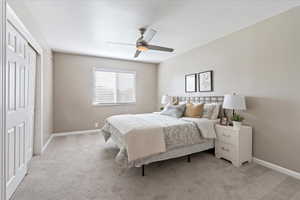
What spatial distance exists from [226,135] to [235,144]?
21 centimetres

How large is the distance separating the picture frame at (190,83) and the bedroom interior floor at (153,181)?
194 cm

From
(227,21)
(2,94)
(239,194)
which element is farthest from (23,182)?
(227,21)

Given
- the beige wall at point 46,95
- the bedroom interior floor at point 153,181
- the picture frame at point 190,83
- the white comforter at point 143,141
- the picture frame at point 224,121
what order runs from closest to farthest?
the bedroom interior floor at point 153,181 → the white comforter at point 143,141 → the picture frame at point 224,121 → the beige wall at point 46,95 → the picture frame at point 190,83

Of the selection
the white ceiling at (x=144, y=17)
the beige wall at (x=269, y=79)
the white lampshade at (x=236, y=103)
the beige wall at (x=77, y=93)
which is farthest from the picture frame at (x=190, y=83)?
the beige wall at (x=77, y=93)

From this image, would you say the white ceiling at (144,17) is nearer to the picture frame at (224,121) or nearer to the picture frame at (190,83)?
the picture frame at (190,83)

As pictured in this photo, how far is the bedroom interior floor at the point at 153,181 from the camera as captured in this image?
5.73 feet

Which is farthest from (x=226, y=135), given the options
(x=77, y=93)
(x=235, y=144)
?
(x=77, y=93)

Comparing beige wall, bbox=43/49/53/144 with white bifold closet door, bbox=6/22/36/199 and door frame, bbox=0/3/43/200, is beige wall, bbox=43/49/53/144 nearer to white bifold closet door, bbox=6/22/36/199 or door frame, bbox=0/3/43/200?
door frame, bbox=0/3/43/200

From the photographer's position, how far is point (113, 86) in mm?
5145

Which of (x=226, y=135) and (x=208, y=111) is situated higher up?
(x=208, y=111)

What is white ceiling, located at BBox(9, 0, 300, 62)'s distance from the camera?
2.09m

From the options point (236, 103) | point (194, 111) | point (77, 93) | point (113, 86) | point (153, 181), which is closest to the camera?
point (153, 181)

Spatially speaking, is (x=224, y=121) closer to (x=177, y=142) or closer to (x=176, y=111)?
(x=176, y=111)

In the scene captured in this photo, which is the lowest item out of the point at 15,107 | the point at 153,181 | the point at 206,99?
the point at 153,181
